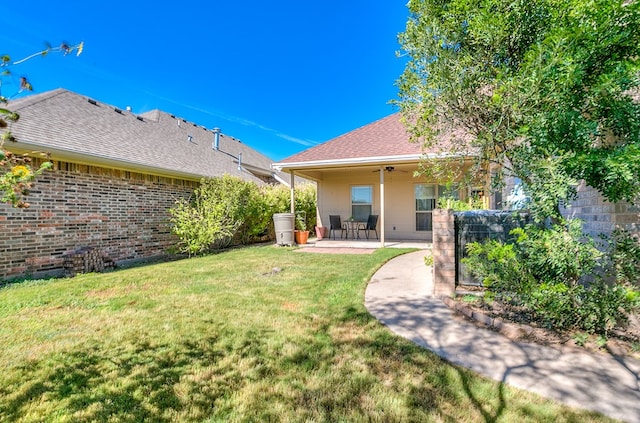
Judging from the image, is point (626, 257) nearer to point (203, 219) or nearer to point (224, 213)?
point (203, 219)

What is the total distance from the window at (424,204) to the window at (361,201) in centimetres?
180

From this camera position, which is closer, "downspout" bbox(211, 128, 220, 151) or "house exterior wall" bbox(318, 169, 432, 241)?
"house exterior wall" bbox(318, 169, 432, 241)

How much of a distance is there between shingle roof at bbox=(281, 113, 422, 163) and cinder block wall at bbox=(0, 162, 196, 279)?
14.7 ft

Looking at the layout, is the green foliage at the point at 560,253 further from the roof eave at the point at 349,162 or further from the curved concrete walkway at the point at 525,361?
the roof eave at the point at 349,162

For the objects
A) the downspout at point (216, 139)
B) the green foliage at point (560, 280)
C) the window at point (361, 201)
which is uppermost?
the downspout at point (216, 139)

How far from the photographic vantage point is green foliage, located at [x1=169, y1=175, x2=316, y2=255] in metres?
8.84

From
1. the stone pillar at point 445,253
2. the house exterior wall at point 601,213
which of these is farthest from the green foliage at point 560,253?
the stone pillar at point 445,253

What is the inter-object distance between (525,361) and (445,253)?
1911 millimetres

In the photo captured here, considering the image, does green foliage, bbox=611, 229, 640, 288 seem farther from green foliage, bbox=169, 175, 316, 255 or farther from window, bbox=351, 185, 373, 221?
window, bbox=351, 185, 373, 221

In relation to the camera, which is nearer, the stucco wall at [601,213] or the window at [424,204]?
the stucco wall at [601,213]

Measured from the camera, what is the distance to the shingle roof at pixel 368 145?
9594 mm

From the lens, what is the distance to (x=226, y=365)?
2.65 m

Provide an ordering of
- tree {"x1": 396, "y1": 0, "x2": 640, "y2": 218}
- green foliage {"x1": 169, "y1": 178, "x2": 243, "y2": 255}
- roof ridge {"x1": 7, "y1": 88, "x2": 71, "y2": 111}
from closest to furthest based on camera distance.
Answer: tree {"x1": 396, "y1": 0, "x2": 640, "y2": 218} → roof ridge {"x1": 7, "y1": 88, "x2": 71, "y2": 111} → green foliage {"x1": 169, "y1": 178, "x2": 243, "y2": 255}

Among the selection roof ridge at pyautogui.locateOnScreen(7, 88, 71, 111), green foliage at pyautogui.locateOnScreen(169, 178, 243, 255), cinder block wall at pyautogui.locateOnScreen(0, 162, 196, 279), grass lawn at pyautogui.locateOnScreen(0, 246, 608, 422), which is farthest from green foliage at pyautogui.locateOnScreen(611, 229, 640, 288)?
roof ridge at pyautogui.locateOnScreen(7, 88, 71, 111)
